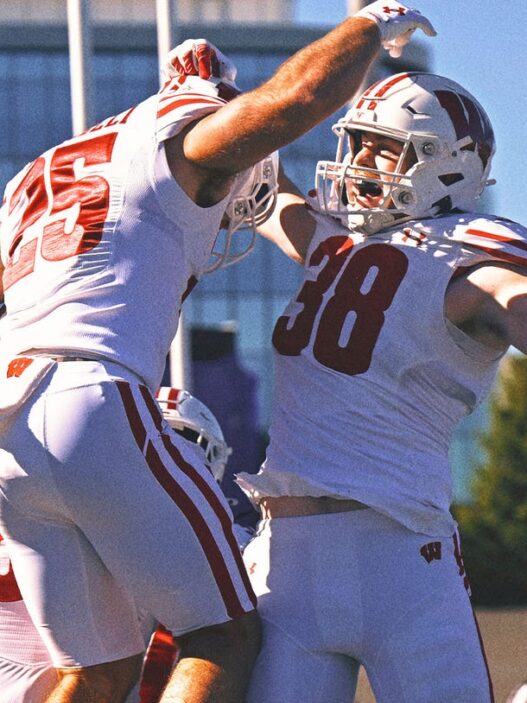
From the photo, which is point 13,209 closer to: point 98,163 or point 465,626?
point 98,163

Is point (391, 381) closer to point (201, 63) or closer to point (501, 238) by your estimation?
point (501, 238)

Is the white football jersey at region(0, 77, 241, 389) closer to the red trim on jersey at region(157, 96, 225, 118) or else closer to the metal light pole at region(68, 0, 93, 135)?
the red trim on jersey at region(157, 96, 225, 118)

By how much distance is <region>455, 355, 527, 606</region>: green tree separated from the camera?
45.3 feet

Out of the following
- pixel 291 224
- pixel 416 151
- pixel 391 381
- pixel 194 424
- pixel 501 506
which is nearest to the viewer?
pixel 391 381

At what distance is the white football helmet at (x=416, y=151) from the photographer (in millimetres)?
2941

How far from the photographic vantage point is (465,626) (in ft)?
8.77

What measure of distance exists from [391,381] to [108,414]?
61cm

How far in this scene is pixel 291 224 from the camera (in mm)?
3305

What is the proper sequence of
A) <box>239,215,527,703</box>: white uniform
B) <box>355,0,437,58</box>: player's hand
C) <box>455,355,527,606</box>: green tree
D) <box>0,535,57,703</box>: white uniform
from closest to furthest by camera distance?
<box>239,215,527,703</box>: white uniform → <box>355,0,437,58</box>: player's hand → <box>0,535,57,703</box>: white uniform → <box>455,355,527,606</box>: green tree

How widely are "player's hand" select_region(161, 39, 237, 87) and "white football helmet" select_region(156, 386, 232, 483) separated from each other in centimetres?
112

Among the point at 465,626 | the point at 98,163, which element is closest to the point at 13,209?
the point at 98,163

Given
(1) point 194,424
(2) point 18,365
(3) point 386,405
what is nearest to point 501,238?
(3) point 386,405

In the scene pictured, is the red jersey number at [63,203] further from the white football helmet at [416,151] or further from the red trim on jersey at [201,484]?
the white football helmet at [416,151]

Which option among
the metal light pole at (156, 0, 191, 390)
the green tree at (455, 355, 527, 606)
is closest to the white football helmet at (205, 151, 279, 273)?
the metal light pole at (156, 0, 191, 390)
